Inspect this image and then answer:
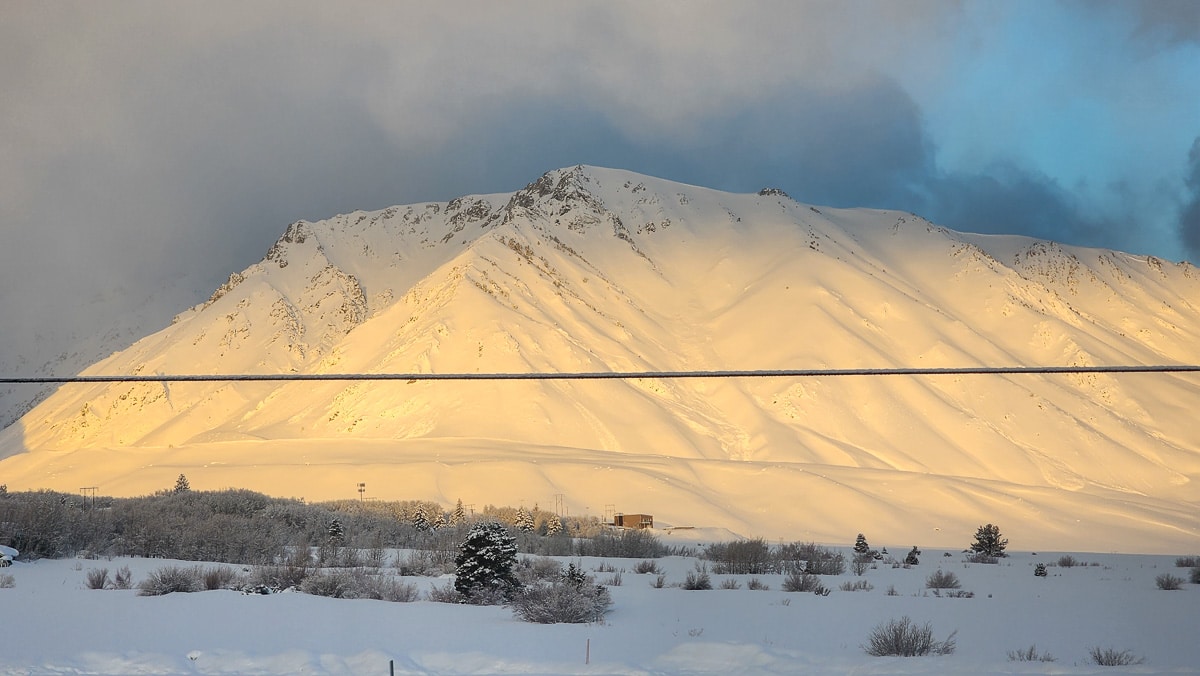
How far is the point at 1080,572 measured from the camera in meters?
27.1

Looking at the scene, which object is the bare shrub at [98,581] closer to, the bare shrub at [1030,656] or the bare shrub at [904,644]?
the bare shrub at [904,644]

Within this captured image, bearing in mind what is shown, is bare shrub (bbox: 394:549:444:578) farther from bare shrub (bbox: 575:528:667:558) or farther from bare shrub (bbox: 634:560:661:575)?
bare shrub (bbox: 575:528:667:558)

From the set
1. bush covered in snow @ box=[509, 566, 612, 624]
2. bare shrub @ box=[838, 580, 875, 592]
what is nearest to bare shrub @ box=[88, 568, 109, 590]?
bush covered in snow @ box=[509, 566, 612, 624]

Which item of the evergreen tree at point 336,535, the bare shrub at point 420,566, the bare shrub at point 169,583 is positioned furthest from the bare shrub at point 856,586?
the evergreen tree at point 336,535

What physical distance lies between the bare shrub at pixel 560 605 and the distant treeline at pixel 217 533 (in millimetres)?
7827

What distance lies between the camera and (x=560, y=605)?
1527 cm

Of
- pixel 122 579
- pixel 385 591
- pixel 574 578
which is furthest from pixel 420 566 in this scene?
pixel 574 578

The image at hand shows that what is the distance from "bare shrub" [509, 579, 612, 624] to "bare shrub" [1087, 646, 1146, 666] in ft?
21.9

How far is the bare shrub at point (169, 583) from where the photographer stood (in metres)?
16.1

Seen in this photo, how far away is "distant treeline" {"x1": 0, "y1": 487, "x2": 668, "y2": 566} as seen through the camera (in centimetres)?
2230

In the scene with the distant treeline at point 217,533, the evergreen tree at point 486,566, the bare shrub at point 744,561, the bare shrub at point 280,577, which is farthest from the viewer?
the bare shrub at point 744,561

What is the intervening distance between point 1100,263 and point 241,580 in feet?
480

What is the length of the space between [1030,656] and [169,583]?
42.0ft

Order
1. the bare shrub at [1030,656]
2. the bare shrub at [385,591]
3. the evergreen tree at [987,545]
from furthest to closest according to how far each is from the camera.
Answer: the evergreen tree at [987,545]
the bare shrub at [385,591]
the bare shrub at [1030,656]
